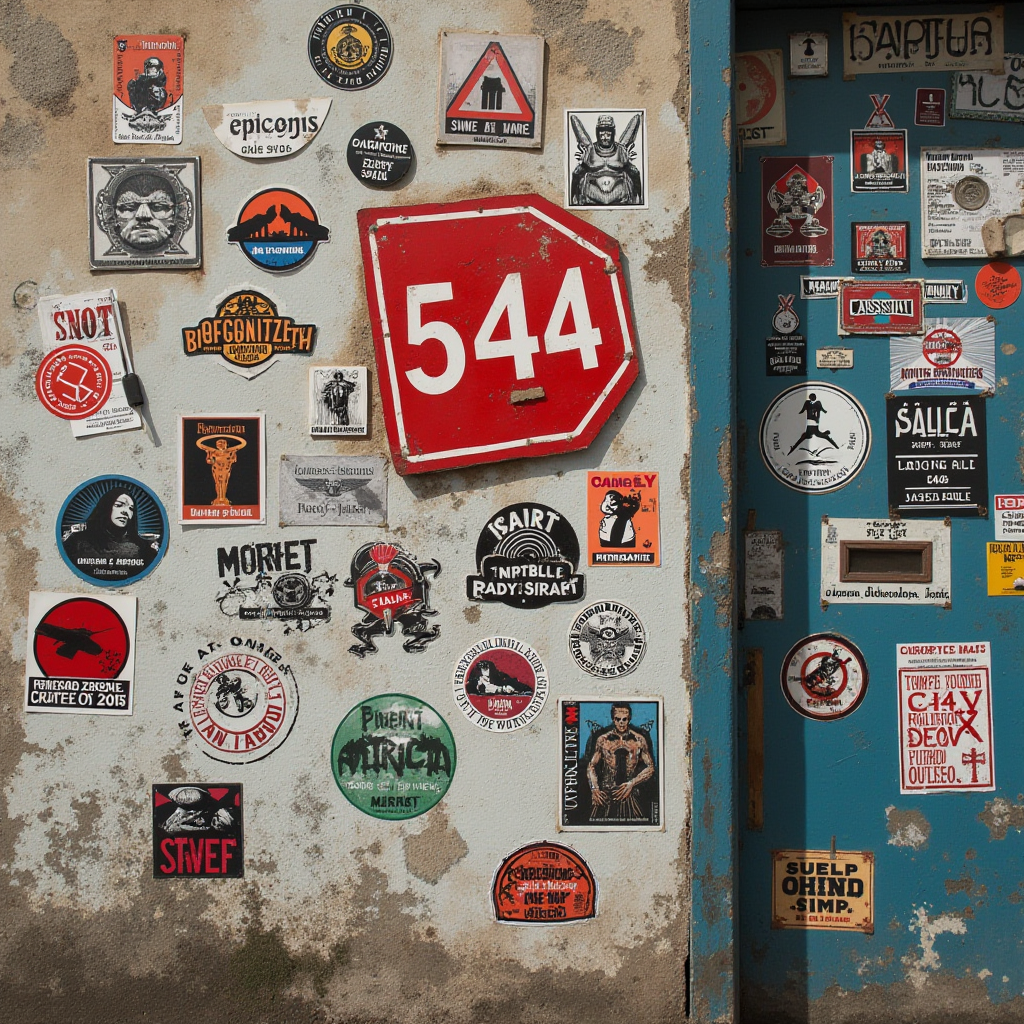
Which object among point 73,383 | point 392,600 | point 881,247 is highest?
point 881,247

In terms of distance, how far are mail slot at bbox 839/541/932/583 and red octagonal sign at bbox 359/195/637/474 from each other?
0.89 m

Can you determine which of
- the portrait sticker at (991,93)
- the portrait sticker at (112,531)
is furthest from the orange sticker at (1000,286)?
the portrait sticker at (112,531)

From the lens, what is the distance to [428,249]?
2.60 metres

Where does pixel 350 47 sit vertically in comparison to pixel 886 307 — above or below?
above

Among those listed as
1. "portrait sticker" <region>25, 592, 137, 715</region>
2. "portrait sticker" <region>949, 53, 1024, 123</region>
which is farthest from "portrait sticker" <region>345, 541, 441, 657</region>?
"portrait sticker" <region>949, 53, 1024, 123</region>

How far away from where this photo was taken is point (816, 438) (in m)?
2.76

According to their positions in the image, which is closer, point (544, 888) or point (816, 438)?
point (544, 888)

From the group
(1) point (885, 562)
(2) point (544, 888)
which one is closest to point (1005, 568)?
(1) point (885, 562)

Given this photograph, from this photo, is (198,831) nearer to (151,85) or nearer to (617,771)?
(617,771)

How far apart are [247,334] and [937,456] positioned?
210 centimetres

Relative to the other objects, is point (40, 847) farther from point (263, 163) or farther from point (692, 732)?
point (263, 163)

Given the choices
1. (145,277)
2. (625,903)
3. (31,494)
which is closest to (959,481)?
(625,903)

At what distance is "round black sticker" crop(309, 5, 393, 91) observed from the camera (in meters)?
2.61

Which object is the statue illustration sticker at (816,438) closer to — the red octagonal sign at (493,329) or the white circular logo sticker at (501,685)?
the red octagonal sign at (493,329)
